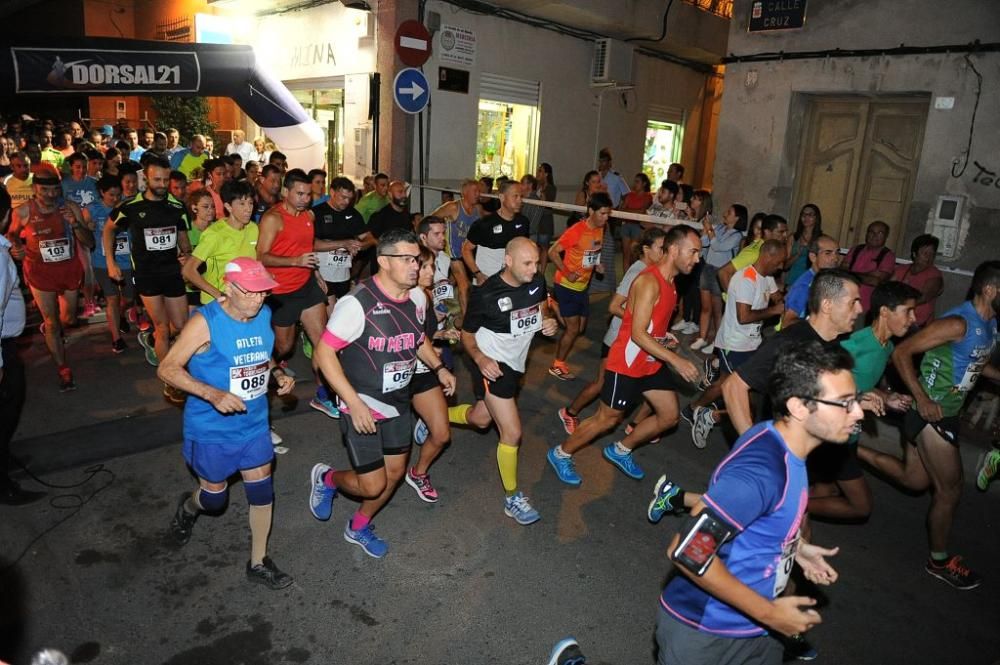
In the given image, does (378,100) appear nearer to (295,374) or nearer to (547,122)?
(547,122)

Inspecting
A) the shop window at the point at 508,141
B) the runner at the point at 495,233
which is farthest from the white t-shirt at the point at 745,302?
the shop window at the point at 508,141

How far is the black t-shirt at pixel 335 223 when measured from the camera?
7.87 meters

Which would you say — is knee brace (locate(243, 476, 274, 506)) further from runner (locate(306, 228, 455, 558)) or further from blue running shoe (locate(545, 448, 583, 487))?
blue running shoe (locate(545, 448, 583, 487))

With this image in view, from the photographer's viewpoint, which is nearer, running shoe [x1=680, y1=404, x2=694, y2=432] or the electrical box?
running shoe [x1=680, y1=404, x2=694, y2=432]

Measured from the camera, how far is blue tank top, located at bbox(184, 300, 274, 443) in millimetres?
3750

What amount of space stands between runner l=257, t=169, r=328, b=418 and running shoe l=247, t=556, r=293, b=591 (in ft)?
8.37

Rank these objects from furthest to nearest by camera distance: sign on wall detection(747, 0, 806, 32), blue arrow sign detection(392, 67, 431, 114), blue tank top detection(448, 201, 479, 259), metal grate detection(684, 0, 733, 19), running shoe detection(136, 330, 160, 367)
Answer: metal grate detection(684, 0, 733, 19) < sign on wall detection(747, 0, 806, 32) < blue arrow sign detection(392, 67, 431, 114) < blue tank top detection(448, 201, 479, 259) < running shoe detection(136, 330, 160, 367)

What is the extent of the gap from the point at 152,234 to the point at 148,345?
5.52 feet

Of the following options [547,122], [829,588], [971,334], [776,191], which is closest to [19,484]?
[829,588]

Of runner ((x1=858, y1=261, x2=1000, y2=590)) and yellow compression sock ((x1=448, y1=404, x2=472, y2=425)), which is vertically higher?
runner ((x1=858, y1=261, x2=1000, y2=590))

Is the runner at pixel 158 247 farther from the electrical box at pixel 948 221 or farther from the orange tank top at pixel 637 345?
the electrical box at pixel 948 221

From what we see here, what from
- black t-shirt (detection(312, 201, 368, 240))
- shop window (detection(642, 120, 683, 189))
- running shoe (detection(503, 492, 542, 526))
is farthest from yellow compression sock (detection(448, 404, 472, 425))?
shop window (detection(642, 120, 683, 189))

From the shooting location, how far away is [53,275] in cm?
707

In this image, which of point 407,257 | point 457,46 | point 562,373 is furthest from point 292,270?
point 457,46
